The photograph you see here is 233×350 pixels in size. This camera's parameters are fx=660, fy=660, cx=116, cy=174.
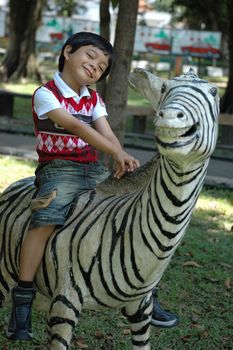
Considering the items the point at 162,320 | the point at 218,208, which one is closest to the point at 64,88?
the point at 162,320

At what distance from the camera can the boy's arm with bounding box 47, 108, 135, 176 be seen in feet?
10.3

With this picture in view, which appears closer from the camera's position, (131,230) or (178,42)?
(131,230)

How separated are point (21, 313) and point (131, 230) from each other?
0.72 meters

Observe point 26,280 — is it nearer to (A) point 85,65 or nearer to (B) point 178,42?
(A) point 85,65

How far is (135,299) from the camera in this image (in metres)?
3.18

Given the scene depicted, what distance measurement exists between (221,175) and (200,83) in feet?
24.7

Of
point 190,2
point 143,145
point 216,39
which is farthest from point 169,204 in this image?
point 216,39

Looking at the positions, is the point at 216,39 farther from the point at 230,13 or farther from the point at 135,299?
the point at 135,299

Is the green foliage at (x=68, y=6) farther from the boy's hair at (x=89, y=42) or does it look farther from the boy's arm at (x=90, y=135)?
the boy's arm at (x=90, y=135)

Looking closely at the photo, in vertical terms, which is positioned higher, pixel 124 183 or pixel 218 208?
pixel 124 183

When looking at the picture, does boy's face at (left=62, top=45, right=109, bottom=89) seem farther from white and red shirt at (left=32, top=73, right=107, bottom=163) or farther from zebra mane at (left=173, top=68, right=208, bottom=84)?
zebra mane at (left=173, top=68, right=208, bottom=84)

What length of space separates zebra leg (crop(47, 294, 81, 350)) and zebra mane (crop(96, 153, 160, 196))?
555 mm

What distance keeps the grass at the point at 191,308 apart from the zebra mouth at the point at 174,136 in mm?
2316

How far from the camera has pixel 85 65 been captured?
3.29 metres
